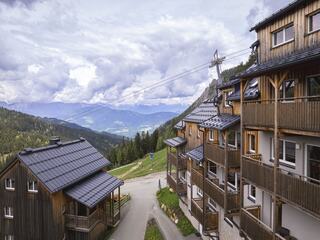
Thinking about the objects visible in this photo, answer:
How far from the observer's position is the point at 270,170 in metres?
13.9

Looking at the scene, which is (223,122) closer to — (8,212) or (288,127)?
(288,127)

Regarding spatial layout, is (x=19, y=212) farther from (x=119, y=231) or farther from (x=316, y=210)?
(x=316, y=210)

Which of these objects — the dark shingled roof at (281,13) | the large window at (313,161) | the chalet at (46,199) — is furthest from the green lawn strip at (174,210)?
the dark shingled roof at (281,13)

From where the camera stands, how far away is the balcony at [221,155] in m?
19.0

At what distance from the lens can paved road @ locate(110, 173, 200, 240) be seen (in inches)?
1223

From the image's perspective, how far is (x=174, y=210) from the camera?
1405 inches

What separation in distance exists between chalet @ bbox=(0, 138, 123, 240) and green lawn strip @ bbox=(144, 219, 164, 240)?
4.81 meters

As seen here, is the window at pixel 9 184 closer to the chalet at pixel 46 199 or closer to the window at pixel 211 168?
the chalet at pixel 46 199

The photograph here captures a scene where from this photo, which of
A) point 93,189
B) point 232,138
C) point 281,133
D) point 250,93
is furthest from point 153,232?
point 281,133

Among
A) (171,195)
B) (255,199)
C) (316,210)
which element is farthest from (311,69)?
(171,195)

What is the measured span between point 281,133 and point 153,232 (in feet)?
68.9

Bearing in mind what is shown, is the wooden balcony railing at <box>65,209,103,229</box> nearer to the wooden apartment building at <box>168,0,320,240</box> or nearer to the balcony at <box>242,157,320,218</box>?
the wooden apartment building at <box>168,0,320,240</box>

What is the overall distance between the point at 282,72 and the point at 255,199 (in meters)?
8.66

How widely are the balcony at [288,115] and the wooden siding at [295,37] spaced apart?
327 centimetres
